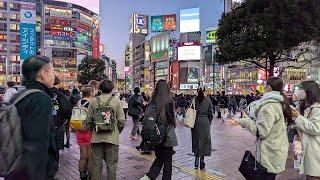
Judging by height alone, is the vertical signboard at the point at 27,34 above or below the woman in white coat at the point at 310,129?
above

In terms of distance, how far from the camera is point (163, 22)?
4375 inches

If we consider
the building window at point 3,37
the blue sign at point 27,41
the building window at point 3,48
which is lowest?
the blue sign at point 27,41

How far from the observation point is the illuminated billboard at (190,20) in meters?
99.8

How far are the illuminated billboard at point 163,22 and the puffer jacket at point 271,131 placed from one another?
350ft

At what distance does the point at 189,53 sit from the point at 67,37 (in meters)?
34.4

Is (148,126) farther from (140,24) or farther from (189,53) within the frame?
(140,24)

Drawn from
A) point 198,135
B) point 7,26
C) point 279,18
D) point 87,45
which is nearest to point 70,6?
point 87,45

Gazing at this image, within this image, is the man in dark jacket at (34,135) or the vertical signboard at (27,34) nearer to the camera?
the man in dark jacket at (34,135)

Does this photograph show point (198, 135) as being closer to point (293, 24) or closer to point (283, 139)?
point (283, 139)

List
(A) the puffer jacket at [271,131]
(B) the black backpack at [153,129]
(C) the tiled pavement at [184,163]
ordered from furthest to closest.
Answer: (C) the tiled pavement at [184,163]
(B) the black backpack at [153,129]
(A) the puffer jacket at [271,131]

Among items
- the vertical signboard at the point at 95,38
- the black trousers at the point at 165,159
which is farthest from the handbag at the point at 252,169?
the vertical signboard at the point at 95,38

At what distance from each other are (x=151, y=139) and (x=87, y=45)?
14821cm

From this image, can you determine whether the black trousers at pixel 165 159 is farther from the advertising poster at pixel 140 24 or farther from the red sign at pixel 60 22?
the advertising poster at pixel 140 24

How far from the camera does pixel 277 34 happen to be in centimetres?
1820
